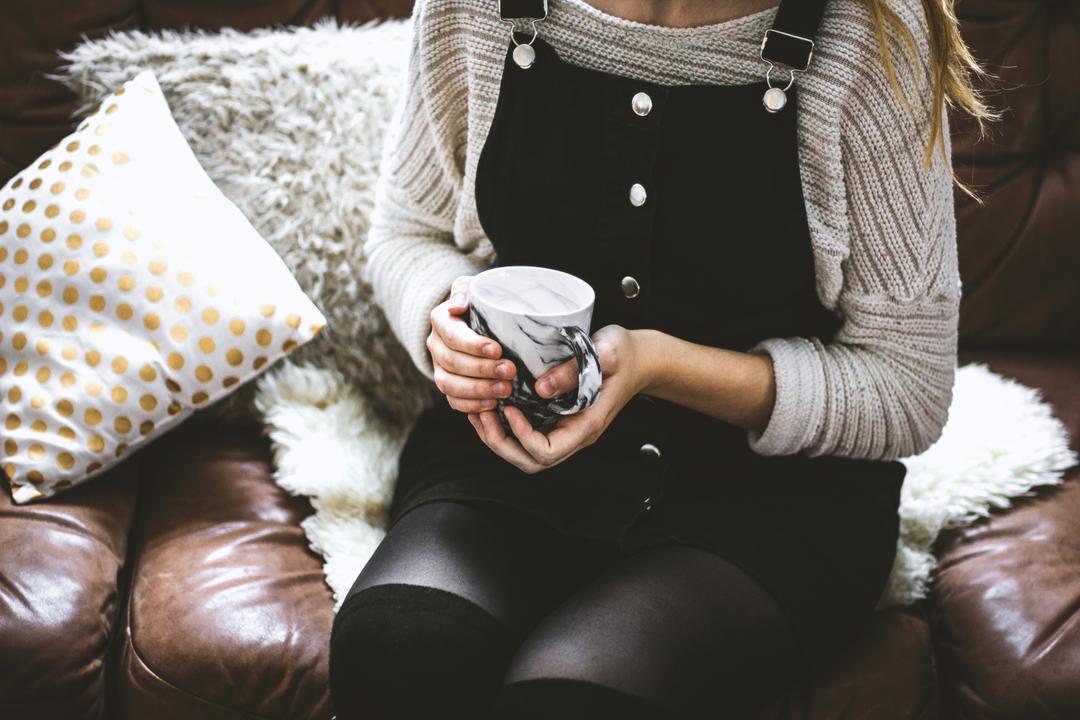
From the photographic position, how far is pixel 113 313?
103 cm

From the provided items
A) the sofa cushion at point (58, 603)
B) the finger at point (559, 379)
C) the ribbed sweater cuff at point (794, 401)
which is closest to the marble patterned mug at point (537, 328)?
the finger at point (559, 379)

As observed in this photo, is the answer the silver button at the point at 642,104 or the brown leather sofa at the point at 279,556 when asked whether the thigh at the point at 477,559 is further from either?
the silver button at the point at 642,104

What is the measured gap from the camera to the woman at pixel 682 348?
2.51ft

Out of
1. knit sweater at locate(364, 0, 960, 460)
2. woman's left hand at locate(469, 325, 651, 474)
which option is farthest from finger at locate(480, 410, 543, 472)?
knit sweater at locate(364, 0, 960, 460)

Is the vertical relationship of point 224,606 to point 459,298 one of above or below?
below

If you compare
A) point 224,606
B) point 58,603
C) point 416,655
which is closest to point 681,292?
point 416,655

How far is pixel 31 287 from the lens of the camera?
103 centimetres

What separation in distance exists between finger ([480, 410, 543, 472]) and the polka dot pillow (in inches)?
15.5

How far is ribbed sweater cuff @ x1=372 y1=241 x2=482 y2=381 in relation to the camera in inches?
A: 37.5

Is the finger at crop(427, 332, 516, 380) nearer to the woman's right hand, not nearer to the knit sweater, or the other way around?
the woman's right hand

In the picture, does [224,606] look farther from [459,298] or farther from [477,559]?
[459,298]

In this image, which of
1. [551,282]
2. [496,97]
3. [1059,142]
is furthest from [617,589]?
[1059,142]

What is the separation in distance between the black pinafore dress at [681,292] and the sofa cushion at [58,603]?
312 mm

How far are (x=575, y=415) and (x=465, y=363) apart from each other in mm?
94
